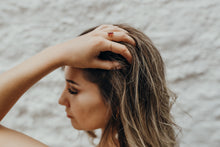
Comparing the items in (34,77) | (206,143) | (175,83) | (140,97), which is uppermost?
(34,77)

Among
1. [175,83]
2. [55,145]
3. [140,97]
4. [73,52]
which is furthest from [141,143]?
[55,145]

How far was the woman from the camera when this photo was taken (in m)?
0.64

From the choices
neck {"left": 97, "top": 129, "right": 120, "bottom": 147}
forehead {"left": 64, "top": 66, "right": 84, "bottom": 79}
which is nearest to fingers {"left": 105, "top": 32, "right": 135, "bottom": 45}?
forehead {"left": 64, "top": 66, "right": 84, "bottom": 79}

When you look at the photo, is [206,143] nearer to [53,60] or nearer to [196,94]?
[196,94]

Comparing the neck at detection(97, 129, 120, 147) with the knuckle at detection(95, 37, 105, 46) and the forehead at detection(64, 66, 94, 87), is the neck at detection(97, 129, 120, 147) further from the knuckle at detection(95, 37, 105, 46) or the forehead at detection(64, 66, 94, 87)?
the knuckle at detection(95, 37, 105, 46)

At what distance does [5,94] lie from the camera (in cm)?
65

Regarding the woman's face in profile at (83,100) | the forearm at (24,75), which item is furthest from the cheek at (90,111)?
the forearm at (24,75)

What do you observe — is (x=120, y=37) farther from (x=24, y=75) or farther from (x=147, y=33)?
(x=147, y=33)

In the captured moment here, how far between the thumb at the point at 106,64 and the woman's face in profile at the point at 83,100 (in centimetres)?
6

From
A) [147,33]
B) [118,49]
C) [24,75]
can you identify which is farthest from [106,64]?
[147,33]

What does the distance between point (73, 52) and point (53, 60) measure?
5 cm

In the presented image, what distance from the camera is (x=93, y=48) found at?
0.63 m

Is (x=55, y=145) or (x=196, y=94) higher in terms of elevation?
(x=196, y=94)

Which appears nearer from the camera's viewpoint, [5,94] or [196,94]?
[5,94]
